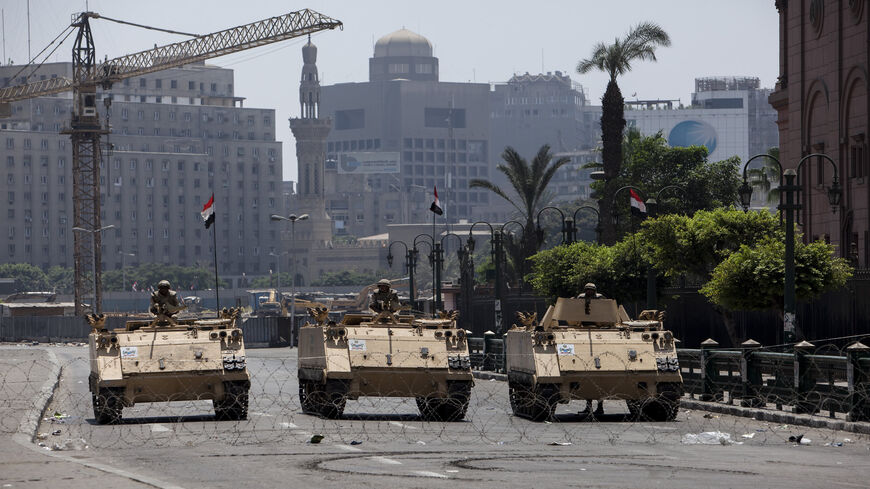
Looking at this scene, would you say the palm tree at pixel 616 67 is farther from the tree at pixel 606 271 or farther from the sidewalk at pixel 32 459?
the sidewalk at pixel 32 459

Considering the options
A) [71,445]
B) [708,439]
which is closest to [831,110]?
[708,439]

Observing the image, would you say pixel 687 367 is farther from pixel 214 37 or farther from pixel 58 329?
pixel 214 37

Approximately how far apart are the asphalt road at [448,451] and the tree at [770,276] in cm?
1147

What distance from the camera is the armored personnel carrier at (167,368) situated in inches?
828

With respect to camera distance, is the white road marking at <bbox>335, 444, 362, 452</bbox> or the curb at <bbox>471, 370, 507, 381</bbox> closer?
the white road marking at <bbox>335, 444, 362, 452</bbox>

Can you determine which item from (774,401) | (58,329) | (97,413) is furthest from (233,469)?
(58,329)

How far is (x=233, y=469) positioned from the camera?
46.1ft

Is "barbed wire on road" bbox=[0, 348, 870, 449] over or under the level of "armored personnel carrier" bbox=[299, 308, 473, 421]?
under

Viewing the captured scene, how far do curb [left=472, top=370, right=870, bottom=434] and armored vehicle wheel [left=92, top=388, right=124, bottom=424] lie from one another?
30.7 feet

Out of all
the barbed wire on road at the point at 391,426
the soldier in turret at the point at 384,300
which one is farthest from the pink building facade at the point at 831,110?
the soldier in turret at the point at 384,300

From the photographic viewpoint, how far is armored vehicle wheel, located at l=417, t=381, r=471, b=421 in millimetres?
21712

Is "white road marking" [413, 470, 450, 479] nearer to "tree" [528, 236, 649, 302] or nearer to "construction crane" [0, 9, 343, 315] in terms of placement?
"tree" [528, 236, 649, 302]

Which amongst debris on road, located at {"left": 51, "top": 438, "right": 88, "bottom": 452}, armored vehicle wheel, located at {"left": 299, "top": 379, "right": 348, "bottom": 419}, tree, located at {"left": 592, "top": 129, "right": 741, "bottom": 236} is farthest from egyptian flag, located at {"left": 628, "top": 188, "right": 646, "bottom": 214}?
tree, located at {"left": 592, "top": 129, "right": 741, "bottom": 236}

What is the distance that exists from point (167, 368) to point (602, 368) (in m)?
6.11
